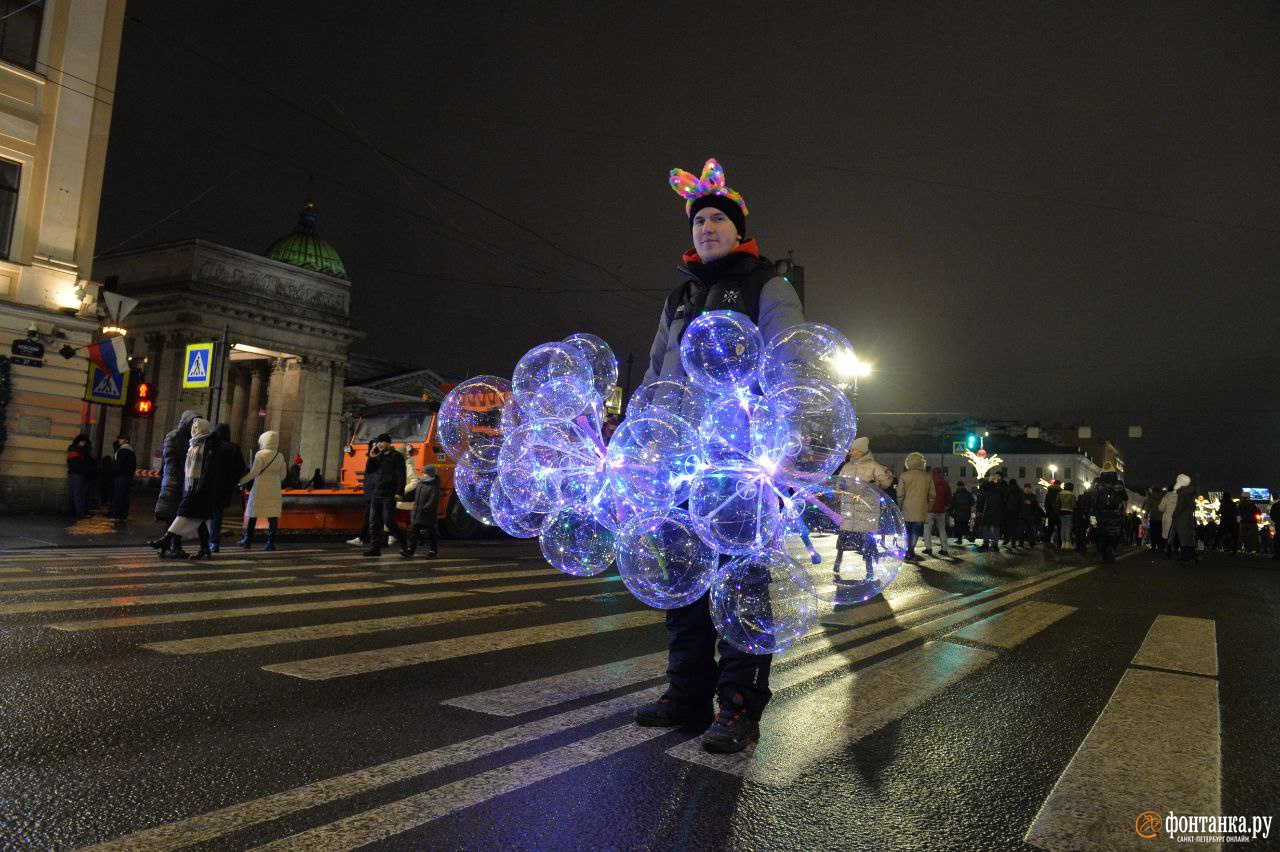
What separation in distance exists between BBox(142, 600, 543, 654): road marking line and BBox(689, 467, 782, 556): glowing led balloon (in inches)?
126

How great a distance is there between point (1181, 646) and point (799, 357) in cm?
507

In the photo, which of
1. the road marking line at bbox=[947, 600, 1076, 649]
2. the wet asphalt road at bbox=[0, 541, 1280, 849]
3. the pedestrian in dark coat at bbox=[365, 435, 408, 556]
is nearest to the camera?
the wet asphalt road at bbox=[0, 541, 1280, 849]

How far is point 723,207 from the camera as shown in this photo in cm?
384

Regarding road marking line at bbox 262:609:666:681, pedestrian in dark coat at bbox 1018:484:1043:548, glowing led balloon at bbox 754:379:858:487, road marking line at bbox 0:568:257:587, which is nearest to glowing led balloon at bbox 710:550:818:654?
glowing led balloon at bbox 754:379:858:487

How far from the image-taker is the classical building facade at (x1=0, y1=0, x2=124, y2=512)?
19.0m

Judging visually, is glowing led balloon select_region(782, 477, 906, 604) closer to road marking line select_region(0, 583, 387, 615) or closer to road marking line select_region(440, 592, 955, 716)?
road marking line select_region(440, 592, 955, 716)

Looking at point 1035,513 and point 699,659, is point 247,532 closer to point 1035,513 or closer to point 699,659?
point 699,659

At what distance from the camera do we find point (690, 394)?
12.0ft

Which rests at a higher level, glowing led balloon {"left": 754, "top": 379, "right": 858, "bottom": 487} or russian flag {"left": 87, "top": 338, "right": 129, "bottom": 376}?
russian flag {"left": 87, "top": 338, "right": 129, "bottom": 376}

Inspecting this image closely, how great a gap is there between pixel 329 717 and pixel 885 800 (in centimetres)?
232

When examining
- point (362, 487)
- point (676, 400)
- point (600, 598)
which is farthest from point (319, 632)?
point (362, 487)

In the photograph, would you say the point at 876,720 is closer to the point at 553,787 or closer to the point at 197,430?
the point at 553,787

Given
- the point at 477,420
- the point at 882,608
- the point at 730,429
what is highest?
the point at 477,420

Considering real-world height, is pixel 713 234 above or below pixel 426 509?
above
